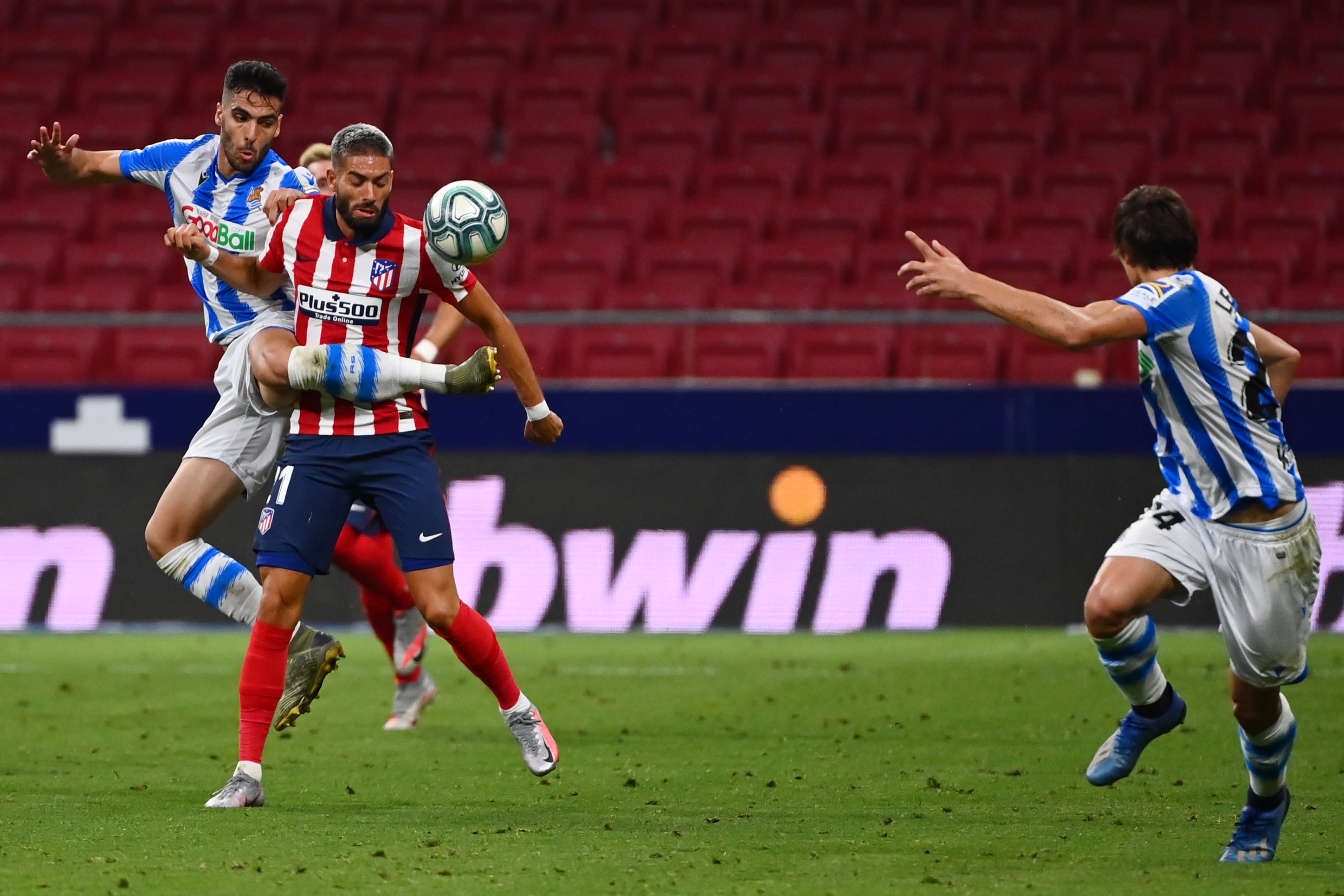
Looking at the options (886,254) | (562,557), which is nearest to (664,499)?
(562,557)

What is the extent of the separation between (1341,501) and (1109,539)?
132cm

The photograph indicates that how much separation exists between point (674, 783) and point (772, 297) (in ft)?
24.2

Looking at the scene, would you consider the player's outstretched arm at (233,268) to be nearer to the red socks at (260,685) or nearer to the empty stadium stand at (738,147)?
the red socks at (260,685)

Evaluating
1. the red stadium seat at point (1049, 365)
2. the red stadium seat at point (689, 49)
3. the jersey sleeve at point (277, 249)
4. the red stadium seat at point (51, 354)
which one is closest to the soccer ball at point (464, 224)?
the jersey sleeve at point (277, 249)

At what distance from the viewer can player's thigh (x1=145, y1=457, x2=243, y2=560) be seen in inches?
242

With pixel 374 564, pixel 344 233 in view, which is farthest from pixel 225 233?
pixel 374 564

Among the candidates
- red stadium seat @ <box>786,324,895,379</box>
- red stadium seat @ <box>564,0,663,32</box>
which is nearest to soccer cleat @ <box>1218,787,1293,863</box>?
red stadium seat @ <box>786,324,895,379</box>

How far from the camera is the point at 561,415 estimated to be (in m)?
11.0

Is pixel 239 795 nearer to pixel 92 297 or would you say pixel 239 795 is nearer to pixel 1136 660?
pixel 1136 660

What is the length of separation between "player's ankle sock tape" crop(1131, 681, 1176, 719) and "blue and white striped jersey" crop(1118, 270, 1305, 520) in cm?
59

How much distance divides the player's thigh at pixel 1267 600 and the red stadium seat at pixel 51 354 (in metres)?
8.23

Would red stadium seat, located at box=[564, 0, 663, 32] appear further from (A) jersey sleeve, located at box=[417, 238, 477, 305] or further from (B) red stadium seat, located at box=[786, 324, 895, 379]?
(A) jersey sleeve, located at box=[417, 238, 477, 305]

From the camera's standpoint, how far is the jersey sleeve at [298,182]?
6.25 metres

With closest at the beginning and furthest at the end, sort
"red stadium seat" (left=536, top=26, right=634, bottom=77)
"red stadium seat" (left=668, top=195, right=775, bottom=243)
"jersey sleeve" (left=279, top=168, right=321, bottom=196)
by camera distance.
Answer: "jersey sleeve" (left=279, top=168, right=321, bottom=196) → "red stadium seat" (left=668, top=195, right=775, bottom=243) → "red stadium seat" (left=536, top=26, right=634, bottom=77)
